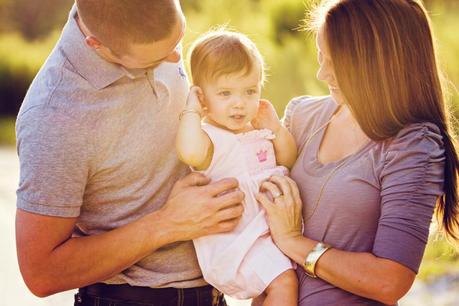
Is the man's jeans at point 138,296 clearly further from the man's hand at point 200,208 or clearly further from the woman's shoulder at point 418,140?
the woman's shoulder at point 418,140

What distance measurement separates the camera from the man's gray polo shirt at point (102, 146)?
2.42m

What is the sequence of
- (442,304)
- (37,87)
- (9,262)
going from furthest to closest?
(9,262) → (442,304) → (37,87)

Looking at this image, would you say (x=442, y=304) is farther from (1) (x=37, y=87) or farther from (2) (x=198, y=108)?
(1) (x=37, y=87)

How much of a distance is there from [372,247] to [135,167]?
0.78 metres

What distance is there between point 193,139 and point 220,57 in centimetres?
33

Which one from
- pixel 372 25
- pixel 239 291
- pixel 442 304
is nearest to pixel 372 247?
pixel 239 291

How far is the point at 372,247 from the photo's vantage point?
2.51 meters

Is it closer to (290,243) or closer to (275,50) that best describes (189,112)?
(290,243)

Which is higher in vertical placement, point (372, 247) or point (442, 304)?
point (372, 247)

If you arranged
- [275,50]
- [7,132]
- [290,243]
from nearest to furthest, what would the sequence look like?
[290,243] < [275,50] < [7,132]

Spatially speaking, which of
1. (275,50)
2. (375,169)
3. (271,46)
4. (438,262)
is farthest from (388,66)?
(271,46)

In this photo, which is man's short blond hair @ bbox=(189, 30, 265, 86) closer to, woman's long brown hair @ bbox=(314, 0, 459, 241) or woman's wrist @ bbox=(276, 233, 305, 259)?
woman's long brown hair @ bbox=(314, 0, 459, 241)

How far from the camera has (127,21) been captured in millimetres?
2451

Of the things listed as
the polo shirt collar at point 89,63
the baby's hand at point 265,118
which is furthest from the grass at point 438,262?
the polo shirt collar at point 89,63
